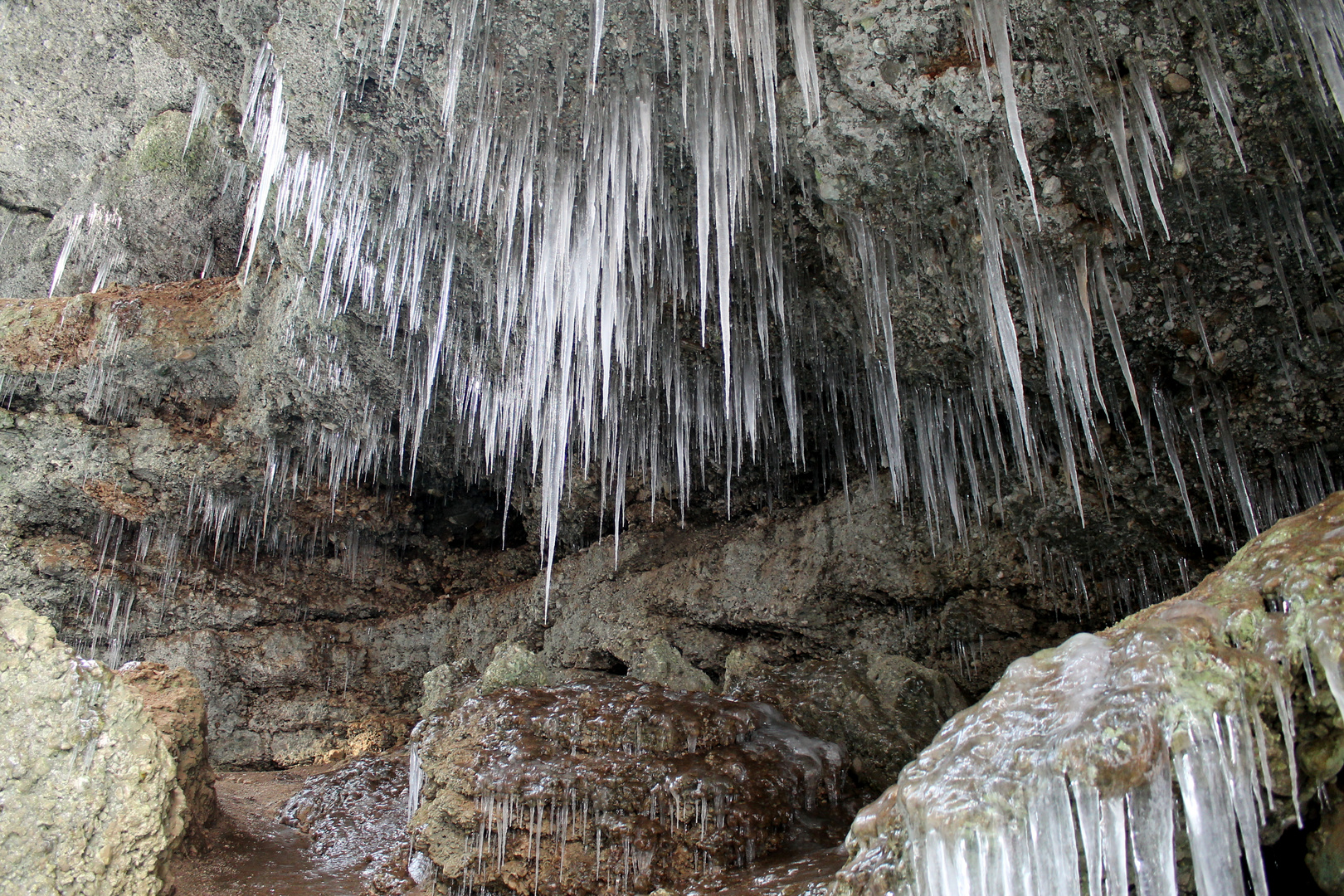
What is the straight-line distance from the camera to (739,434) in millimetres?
6922

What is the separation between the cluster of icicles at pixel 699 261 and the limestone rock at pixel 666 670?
1.81 meters

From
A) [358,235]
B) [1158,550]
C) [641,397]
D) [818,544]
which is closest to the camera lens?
[358,235]

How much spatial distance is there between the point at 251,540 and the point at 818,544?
7940 mm

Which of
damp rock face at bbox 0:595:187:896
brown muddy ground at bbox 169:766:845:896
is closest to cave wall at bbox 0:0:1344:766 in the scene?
brown muddy ground at bbox 169:766:845:896

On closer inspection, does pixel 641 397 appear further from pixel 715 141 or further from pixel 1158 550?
pixel 1158 550

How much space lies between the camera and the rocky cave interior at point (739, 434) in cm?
240

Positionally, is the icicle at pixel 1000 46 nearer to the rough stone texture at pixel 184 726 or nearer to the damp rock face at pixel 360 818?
the damp rock face at pixel 360 818

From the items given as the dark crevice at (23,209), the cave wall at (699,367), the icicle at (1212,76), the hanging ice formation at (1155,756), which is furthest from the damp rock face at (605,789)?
the dark crevice at (23,209)

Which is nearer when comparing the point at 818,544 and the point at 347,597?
the point at 818,544

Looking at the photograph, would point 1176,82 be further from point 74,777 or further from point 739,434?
point 74,777

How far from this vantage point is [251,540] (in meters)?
10.4

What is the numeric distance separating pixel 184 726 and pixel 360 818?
240cm

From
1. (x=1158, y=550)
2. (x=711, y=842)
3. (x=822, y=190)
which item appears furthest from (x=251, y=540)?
(x=1158, y=550)

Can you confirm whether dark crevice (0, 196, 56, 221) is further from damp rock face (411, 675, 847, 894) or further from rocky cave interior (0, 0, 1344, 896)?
damp rock face (411, 675, 847, 894)
